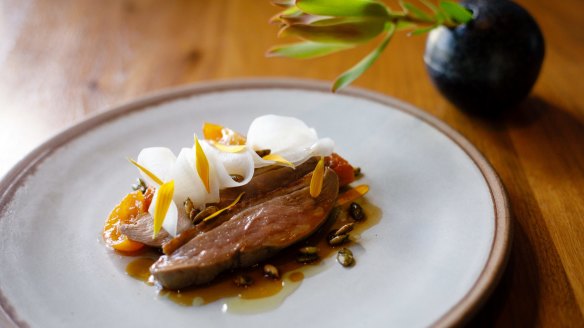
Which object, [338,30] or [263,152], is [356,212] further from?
[338,30]

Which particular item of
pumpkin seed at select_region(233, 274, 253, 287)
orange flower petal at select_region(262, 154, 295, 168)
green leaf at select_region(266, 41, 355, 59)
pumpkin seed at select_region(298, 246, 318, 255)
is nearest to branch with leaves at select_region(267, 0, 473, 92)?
green leaf at select_region(266, 41, 355, 59)

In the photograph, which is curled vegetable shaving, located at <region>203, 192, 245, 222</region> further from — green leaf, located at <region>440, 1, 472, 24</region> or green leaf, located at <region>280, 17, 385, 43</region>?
green leaf, located at <region>440, 1, 472, 24</region>

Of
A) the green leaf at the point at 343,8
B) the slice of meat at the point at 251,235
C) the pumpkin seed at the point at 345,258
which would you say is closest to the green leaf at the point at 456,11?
the green leaf at the point at 343,8

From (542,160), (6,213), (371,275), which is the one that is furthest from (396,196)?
(6,213)

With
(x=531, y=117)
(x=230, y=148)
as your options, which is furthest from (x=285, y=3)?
(x=531, y=117)

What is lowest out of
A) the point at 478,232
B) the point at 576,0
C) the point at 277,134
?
the point at 576,0

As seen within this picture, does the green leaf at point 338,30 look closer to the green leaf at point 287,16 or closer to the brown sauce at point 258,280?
the green leaf at point 287,16

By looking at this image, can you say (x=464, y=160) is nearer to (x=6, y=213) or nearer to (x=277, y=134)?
(x=277, y=134)
